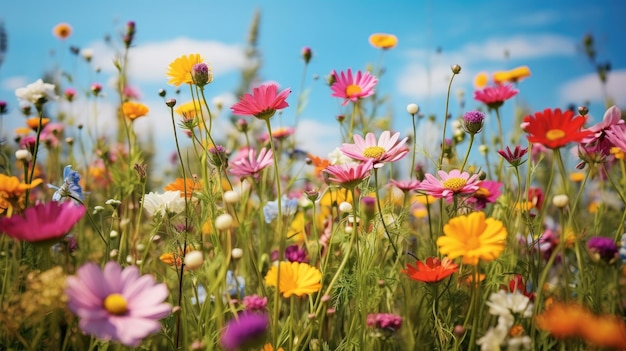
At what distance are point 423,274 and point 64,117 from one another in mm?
2034

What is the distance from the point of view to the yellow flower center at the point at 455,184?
0.71m

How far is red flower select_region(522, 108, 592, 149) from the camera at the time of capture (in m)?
0.60

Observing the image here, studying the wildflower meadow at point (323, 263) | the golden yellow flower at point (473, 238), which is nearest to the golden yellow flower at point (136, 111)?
the wildflower meadow at point (323, 263)

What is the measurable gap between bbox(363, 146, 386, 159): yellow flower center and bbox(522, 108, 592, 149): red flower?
0.73ft

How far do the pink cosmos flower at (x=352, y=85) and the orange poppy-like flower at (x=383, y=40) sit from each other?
1.69ft

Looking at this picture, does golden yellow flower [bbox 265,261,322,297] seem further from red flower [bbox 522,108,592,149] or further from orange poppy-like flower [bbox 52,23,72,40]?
orange poppy-like flower [bbox 52,23,72,40]

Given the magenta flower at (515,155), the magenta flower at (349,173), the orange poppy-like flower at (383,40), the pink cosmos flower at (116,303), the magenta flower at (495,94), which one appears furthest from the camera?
the orange poppy-like flower at (383,40)

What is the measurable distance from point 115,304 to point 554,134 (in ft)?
1.71

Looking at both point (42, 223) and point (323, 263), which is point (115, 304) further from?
point (323, 263)

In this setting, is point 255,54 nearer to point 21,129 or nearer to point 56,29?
point 56,29

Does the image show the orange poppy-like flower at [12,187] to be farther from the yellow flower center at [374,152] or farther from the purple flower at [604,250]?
the purple flower at [604,250]

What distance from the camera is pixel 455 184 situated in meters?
0.72

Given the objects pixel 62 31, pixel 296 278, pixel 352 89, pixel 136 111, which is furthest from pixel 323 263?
pixel 62 31

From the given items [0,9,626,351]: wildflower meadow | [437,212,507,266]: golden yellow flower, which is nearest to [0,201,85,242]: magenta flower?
[0,9,626,351]: wildflower meadow
